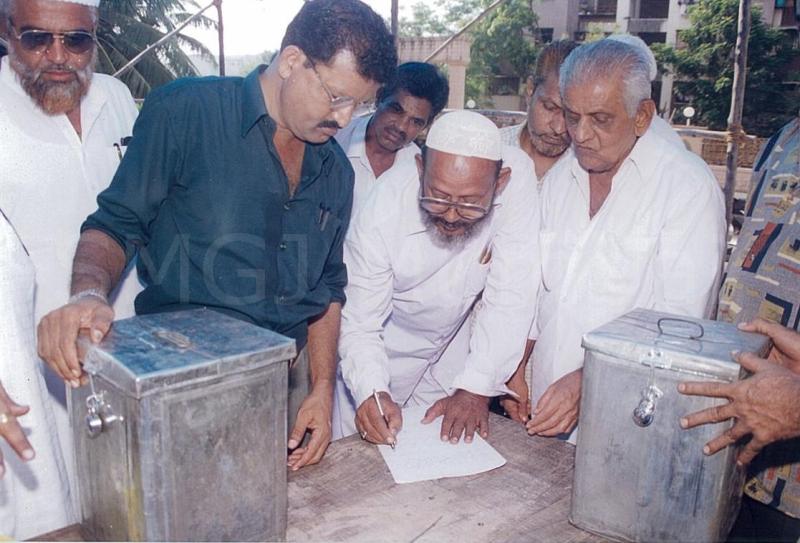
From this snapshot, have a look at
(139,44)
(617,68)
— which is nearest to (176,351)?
(617,68)

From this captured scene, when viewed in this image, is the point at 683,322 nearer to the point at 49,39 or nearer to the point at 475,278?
the point at 475,278

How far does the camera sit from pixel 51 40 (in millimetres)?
2266

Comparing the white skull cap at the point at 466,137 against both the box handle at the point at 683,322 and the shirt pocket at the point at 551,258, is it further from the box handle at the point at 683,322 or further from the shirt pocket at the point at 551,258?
the box handle at the point at 683,322

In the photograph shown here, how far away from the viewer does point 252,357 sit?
1.21m

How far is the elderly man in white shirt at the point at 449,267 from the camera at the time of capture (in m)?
2.15

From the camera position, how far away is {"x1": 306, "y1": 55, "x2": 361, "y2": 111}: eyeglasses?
6.09ft

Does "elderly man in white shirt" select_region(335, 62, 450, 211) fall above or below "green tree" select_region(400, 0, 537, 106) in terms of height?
below

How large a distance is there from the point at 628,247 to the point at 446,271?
2.11 feet

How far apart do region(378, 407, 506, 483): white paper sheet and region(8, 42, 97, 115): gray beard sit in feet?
5.26

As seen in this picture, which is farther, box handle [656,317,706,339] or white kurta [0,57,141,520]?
white kurta [0,57,141,520]

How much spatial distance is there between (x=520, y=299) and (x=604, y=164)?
1.75ft

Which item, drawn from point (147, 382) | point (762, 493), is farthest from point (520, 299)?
point (147, 382)

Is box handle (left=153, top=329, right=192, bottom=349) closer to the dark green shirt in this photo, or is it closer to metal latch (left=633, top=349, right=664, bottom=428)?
the dark green shirt

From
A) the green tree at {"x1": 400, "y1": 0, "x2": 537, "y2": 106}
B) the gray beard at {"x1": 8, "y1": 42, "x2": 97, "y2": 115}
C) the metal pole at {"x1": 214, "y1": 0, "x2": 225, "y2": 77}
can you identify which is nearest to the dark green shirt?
the gray beard at {"x1": 8, "y1": 42, "x2": 97, "y2": 115}
